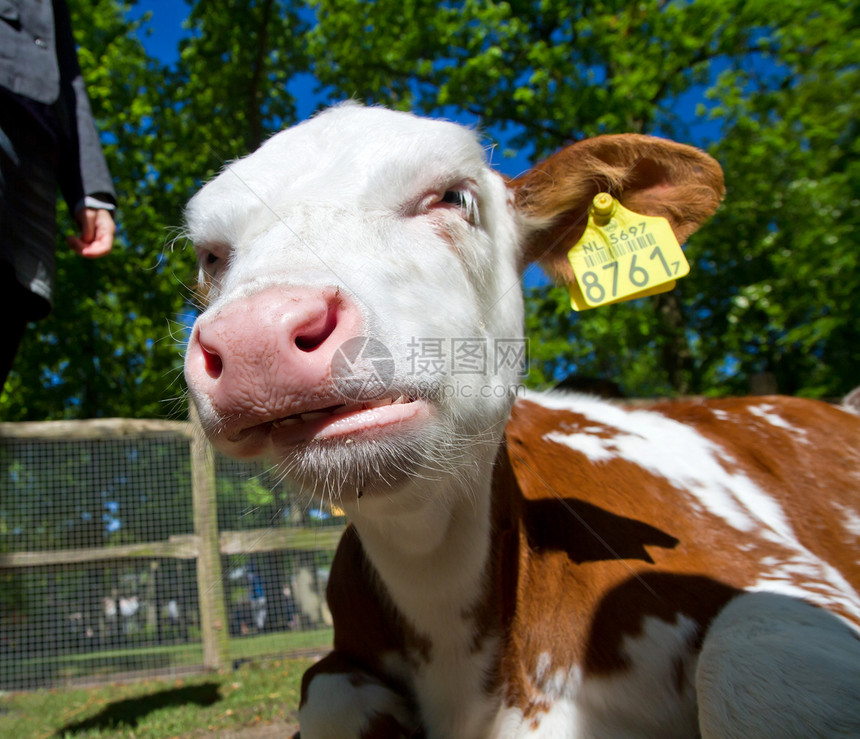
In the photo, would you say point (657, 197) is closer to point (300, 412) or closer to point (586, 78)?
point (300, 412)

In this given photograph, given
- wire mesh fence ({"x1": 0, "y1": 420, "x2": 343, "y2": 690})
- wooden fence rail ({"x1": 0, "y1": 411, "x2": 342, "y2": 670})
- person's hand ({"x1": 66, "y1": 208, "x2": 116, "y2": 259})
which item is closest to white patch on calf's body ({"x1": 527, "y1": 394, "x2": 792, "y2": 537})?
person's hand ({"x1": 66, "y1": 208, "x2": 116, "y2": 259})

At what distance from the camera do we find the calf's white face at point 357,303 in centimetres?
114

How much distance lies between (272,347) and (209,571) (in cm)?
510

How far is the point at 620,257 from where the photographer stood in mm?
2061

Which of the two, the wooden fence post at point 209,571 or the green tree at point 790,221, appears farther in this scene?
the green tree at point 790,221

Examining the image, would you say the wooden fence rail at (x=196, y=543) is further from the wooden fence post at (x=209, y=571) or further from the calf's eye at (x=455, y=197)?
the calf's eye at (x=455, y=197)

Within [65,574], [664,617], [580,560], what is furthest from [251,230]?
[65,574]

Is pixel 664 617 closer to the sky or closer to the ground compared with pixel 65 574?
closer to the sky

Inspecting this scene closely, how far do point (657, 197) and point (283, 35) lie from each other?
39.4ft

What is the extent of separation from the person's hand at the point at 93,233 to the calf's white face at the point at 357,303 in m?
0.82

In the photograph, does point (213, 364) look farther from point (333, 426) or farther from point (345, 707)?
point (345, 707)

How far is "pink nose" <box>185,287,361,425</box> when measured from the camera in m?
1.10

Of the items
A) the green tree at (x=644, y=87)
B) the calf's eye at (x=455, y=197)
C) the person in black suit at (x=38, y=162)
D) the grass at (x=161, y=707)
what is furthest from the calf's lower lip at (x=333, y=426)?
the green tree at (x=644, y=87)

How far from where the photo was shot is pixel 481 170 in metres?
1.96
